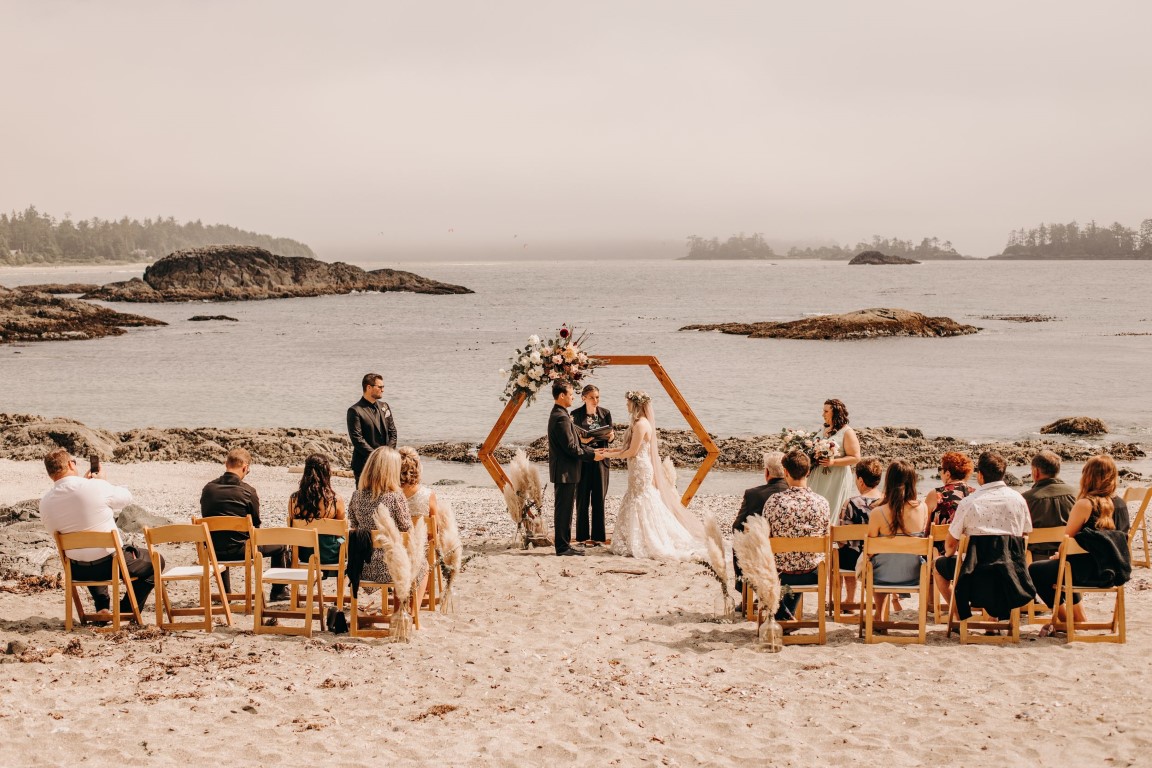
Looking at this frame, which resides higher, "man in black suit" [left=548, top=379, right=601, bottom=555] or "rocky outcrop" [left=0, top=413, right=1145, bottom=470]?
"man in black suit" [left=548, top=379, right=601, bottom=555]

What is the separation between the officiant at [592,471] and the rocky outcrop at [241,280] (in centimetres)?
10366

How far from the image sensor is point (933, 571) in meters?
8.62

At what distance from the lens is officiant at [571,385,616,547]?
12.0m

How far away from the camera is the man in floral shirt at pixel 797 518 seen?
8.20 meters

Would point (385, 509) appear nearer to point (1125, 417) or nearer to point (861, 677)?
point (861, 677)

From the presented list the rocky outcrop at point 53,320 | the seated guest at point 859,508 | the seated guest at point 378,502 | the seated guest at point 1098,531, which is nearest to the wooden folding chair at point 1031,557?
the seated guest at point 1098,531

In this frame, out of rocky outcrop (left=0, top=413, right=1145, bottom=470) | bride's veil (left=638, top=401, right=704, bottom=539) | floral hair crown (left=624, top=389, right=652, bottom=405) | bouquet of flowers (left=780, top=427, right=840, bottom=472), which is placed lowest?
rocky outcrop (left=0, top=413, right=1145, bottom=470)

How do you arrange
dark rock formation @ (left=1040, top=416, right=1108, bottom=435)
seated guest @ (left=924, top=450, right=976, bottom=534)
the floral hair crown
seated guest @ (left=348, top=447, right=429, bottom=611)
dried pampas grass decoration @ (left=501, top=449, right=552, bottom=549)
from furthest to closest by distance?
dark rock formation @ (left=1040, top=416, right=1108, bottom=435)
dried pampas grass decoration @ (left=501, top=449, right=552, bottom=549)
the floral hair crown
seated guest @ (left=924, top=450, right=976, bottom=534)
seated guest @ (left=348, top=447, right=429, bottom=611)

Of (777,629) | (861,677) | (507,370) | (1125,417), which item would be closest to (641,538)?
(507,370)

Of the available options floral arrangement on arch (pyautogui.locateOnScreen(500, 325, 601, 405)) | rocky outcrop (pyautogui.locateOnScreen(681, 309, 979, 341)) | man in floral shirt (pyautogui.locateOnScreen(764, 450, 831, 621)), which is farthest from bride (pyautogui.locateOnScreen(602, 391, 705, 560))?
rocky outcrop (pyautogui.locateOnScreen(681, 309, 979, 341))

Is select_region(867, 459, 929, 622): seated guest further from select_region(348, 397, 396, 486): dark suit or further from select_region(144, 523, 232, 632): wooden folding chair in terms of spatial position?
select_region(348, 397, 396, 486): dark suit

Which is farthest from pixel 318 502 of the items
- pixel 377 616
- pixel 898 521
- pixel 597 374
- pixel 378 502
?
pixel 597 374

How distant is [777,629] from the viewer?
26.5ft

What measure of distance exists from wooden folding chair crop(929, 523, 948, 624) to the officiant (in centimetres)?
416
